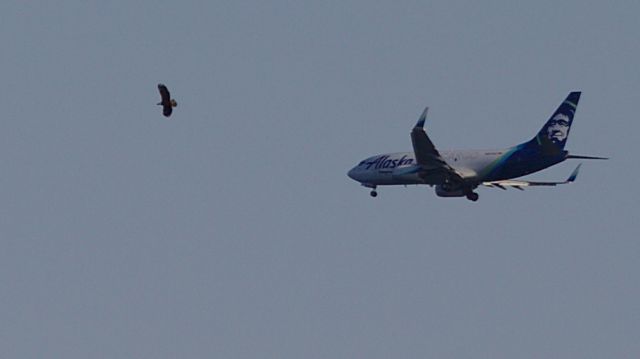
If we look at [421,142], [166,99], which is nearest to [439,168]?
[421,142]

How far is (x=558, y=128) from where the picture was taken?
132125 millimetres

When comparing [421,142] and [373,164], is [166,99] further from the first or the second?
[373,164]

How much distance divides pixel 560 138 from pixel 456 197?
1015 centimetres

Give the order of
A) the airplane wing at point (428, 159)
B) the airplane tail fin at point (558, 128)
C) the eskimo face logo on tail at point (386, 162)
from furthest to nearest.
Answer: the eskimo face logo on tail at point (386, 162)
the airplane tail fin at point (558, 128)
the airplane wing at point (428, 159)

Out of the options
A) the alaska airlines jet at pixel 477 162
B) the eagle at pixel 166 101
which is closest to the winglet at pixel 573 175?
the alaska airlines jet at pixel 477 162

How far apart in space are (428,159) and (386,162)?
9256 millimetres

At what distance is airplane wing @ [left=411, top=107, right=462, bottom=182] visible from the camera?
425 ft

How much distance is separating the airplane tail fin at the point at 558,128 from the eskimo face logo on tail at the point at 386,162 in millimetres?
11288

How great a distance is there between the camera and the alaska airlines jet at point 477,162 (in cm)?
13100

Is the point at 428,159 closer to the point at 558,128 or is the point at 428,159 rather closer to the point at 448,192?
the point at 448,192

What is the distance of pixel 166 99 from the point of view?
10631 cm

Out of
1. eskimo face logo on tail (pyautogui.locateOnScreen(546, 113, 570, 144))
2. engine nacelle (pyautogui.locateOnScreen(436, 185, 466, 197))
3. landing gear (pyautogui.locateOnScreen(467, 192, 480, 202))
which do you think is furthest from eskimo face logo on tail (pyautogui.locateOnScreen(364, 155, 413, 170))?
eskimo face logo on tail (pyautogui.locateOnScreen(546, 113, 570, 144))

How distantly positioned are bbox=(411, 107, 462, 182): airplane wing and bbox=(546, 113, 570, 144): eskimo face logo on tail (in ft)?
23.6

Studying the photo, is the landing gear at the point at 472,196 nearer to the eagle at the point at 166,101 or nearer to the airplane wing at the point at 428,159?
the airplane wing at the point at 428,159
